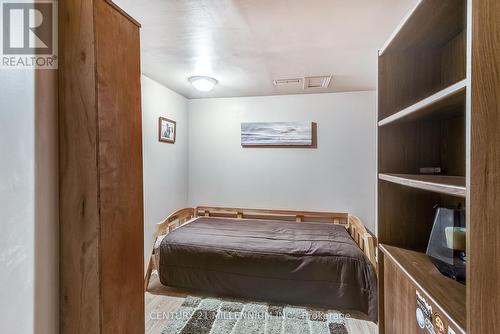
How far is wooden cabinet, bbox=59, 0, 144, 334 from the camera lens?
81 cm

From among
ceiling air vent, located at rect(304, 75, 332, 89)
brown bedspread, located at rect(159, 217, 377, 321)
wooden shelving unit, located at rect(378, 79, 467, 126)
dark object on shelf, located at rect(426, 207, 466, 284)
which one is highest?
ceiling air vent, located at rect(304, 75, 332, 89)

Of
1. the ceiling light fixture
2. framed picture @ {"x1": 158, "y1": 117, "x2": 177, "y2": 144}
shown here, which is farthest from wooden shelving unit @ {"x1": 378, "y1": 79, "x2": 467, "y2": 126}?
framed picture @ {"x1": 158, "y1": 117, "x2": 177, "y2": 144}

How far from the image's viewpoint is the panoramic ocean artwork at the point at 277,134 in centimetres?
351

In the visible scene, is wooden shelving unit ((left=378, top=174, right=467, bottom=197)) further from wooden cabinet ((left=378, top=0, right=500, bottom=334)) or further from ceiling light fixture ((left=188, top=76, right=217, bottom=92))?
ceiling light fixture ((left=188, top=76, right=217, bottom=92))

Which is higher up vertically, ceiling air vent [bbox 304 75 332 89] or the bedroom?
ceiling air vent [bbox 304 75 332 89]

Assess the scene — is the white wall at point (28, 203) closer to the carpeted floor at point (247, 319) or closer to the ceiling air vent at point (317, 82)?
the carpeted floor at point (247, 319)

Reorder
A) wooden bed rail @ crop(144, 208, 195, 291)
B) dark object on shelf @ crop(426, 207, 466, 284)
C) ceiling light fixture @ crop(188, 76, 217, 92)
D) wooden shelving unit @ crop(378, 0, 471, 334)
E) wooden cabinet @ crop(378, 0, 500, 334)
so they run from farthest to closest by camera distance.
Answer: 1. ceiling light fixture @ crop(188, 76, 217, 92)
2. wooden bed rail @ crop(144, 208, 195, 291)
3. wooden shelving unit @ crop(378, 0, 471, 334)
4. dark object on shelf @ crop(426, 207, 466, 284)
5. wooden cabinet @ crop(378, 0, 500, 334)

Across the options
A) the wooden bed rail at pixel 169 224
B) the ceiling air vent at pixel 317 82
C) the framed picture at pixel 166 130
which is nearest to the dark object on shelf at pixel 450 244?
the ceiling air vent at pixel 317 82

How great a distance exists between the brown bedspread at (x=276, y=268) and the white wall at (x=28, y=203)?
67.6 inches

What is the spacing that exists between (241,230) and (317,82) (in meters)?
2.02

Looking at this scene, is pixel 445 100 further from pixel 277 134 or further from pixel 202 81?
pixel 277 134

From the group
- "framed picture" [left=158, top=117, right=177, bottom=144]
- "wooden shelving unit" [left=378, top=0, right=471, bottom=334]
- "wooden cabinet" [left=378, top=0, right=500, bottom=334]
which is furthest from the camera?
"framed picture" [left=158, top=117, right=177, bottom=144]

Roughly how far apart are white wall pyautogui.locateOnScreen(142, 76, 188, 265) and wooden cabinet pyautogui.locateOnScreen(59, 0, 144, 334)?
6.65ft

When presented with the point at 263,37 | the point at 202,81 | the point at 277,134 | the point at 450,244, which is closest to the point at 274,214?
the point at 277,134
